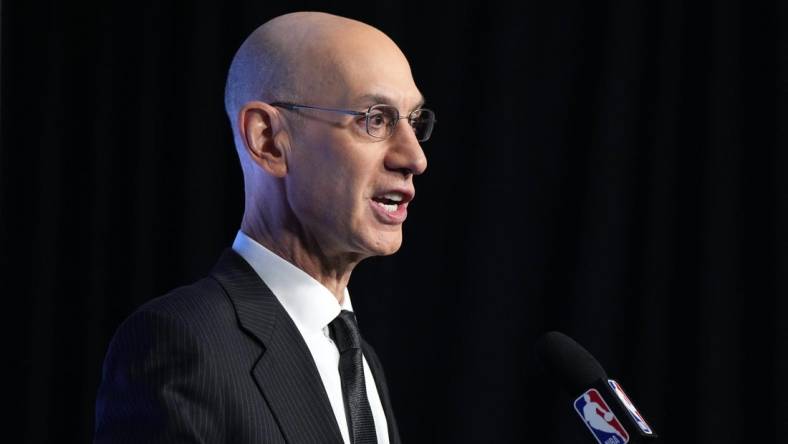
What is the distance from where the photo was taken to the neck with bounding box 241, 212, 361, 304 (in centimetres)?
137

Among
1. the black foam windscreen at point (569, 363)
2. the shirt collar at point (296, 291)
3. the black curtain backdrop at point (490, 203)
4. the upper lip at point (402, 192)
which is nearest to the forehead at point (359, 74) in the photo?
the upper lip at point (402, 192)

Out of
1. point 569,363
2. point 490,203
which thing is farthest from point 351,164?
point 490,203

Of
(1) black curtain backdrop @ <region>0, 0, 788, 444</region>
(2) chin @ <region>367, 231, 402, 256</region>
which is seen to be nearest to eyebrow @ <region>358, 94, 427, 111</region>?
(2) chin @ <region>367, 231, 402, 256</region>

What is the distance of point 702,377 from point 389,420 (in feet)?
4.25

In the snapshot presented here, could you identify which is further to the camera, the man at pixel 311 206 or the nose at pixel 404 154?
the nose at pixel 404 154

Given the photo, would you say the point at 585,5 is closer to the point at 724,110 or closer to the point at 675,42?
the point at 675,42

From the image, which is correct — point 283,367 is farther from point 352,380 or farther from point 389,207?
point 389,207

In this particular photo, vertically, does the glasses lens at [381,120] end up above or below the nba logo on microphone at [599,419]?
above

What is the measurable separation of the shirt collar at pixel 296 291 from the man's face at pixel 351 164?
60 millimetres

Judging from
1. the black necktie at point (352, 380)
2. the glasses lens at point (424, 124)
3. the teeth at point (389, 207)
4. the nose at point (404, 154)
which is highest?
the glasses lens at point (424, 124)

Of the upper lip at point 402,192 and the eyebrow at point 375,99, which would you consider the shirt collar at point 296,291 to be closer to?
the upper lip at point 402,192

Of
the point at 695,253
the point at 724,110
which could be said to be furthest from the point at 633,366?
the point at 724,110

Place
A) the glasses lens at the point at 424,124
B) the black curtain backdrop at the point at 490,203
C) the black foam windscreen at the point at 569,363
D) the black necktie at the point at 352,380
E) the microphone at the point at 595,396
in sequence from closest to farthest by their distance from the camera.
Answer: the microphone at the point at 595,396 → the black foam windscreen at the point at 569,363 → the black necktie at the point at 352,380 → the glasses lens at the point at 424,124 → the black curtain backdrop at the point at 490,203

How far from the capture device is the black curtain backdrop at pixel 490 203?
2.46 metres
